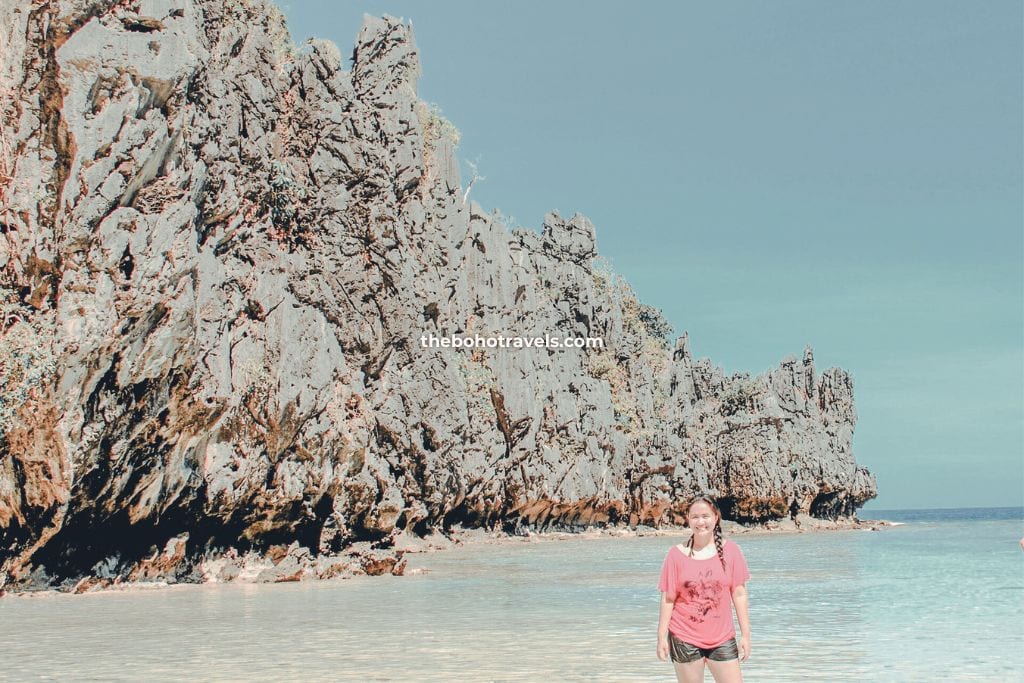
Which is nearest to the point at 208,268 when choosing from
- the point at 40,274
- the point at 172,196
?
the point at 172,196

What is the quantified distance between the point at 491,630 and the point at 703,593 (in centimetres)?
815

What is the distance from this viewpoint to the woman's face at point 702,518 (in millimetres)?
5586

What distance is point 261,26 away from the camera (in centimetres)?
2744

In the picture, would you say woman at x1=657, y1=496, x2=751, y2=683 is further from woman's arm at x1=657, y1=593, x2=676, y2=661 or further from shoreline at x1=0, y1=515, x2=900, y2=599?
shoreline at x1=0, y1=515, x2=900, y2=599

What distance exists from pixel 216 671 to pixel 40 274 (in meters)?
12.2

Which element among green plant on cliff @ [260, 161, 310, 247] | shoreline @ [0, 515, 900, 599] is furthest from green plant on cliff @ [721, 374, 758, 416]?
green plant on cliff @ [260, 161, 310, 247]

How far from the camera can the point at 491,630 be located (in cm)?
1312

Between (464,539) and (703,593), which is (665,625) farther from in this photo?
(464,539)

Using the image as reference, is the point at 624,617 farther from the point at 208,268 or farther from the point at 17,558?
the point at 208,268

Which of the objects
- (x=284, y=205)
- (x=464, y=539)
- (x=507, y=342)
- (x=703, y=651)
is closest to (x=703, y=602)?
(x=703, y=651)

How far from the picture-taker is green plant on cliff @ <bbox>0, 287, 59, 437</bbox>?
17.9 metres

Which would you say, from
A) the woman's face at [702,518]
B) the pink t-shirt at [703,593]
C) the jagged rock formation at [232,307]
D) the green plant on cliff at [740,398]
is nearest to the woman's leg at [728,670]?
the pink t-shirt at [703,593]

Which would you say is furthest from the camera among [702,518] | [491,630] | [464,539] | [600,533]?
[600,533]

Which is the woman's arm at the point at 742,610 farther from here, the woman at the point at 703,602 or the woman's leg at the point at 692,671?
the woman's leg at the point at 692,671
